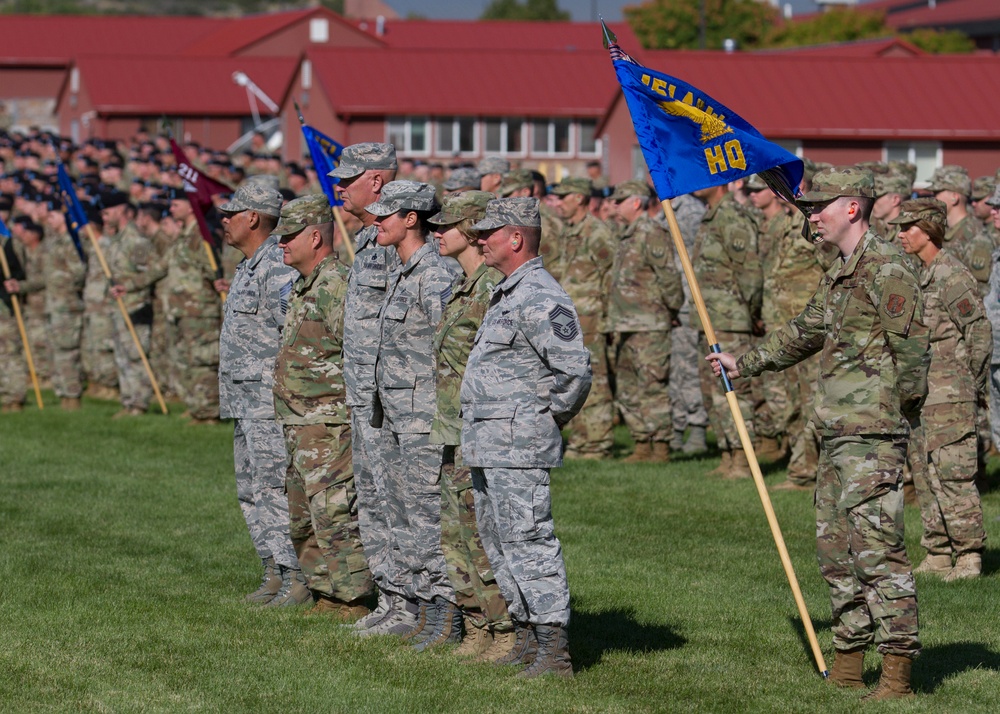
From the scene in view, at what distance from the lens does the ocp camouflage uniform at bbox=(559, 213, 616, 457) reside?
15539 mm

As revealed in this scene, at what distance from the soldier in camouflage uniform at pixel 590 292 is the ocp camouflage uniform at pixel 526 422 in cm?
766

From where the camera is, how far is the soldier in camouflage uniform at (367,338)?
8.87 m

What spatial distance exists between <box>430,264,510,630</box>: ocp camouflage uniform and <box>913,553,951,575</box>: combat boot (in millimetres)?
3700

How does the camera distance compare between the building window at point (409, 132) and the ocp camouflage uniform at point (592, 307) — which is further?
the building window at point (409, 132)

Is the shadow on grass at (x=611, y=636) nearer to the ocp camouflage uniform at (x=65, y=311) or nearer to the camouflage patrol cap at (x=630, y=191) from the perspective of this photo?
the camouflage patrol cap at (x=630, y=191)

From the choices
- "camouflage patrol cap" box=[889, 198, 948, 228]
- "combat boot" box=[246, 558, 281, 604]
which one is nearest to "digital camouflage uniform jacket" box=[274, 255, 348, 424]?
"combat boot" box=[246, 558, 281, 604]

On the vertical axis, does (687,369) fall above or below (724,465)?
above

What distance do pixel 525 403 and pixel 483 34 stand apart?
3062 inches

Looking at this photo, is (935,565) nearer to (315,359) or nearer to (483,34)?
(315,359)

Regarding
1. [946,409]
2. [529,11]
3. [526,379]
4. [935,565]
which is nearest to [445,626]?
[526,379]

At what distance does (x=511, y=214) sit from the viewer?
7832 mm

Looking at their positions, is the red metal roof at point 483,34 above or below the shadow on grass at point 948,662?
above

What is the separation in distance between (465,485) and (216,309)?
10887mm

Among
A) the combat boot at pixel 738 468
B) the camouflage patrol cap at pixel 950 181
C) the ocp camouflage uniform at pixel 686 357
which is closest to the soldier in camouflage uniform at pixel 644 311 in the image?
the ocp camouflage uniform at pixel 686 357
